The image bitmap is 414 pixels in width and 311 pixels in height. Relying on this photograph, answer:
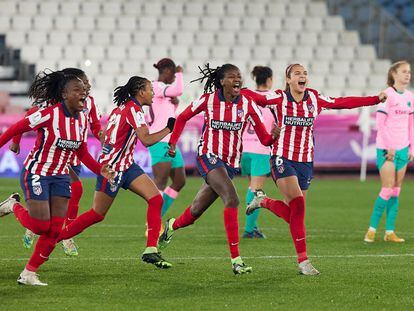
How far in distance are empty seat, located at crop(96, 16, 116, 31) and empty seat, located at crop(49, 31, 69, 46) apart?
995mm

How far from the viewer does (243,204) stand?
19.5m

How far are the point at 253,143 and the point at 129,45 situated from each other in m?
15.6

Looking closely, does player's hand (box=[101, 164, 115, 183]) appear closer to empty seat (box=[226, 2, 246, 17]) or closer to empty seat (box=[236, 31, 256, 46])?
empty seat (box=[236, 31, 256, 46])

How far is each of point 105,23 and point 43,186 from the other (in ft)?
68.0

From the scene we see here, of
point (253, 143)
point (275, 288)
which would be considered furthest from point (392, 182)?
point (275, 288)

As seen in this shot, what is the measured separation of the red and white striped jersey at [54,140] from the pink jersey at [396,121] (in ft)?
17.2

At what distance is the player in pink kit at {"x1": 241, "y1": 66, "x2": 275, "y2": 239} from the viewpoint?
46.3 feet

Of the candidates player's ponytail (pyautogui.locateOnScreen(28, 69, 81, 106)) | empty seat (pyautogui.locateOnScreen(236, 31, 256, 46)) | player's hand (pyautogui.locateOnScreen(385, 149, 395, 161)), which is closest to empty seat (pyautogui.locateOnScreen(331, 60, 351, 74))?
empty seat (pyautogui.locateOnScreen(236, 31, 256, 46))

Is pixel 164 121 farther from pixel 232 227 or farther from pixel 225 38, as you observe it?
pixel 225 38

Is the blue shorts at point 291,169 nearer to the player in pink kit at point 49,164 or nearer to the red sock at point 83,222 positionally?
the red sock at point 83,222

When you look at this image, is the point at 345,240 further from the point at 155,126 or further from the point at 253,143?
the point at 155,126

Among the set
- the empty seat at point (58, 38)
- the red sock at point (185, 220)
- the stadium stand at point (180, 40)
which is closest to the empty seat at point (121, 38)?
the stadium stand at point (180, 40)

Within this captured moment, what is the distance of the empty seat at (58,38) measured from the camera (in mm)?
29109

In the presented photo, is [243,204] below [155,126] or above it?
below
